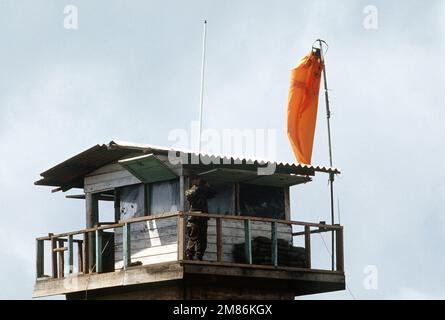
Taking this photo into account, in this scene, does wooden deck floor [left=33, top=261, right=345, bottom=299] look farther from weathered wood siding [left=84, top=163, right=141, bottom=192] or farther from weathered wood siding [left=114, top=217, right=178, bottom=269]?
weathered wood siding [left=84, top=163, right=141, bottom=192]

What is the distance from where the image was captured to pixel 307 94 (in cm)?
3916

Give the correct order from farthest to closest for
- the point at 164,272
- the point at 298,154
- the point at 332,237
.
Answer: the point at 298,154 < the point at 332,237 < the point at 164,272

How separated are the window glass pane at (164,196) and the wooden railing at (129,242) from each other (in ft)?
3.15

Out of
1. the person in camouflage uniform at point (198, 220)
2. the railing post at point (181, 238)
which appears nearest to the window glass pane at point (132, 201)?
the person in camouflage uniform at point (198, 220)

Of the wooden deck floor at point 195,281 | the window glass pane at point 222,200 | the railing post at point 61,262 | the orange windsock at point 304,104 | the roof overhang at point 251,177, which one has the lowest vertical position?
the wooden deck floor at point 195,281

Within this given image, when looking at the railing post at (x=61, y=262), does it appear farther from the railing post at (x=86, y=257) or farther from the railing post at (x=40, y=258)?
the railing post at (x=86, y=257)

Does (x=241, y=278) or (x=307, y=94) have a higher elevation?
(x=307, y=94)

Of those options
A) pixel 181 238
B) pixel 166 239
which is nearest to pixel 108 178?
pixel 166 239

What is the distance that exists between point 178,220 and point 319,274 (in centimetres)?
396

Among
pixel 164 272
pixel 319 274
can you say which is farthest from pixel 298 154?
pixel 164 272

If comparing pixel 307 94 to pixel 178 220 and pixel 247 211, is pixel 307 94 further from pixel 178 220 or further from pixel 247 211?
pixel 178 220

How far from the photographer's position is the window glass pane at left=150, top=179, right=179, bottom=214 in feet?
117

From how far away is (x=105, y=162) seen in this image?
37.2m

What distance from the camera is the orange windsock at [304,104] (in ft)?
127
